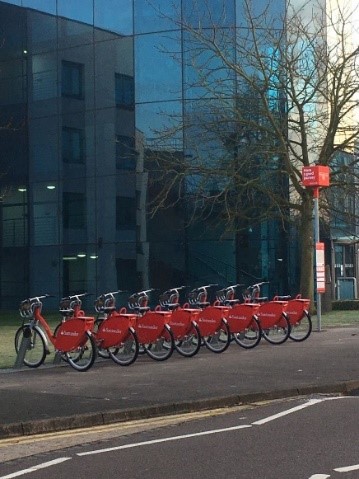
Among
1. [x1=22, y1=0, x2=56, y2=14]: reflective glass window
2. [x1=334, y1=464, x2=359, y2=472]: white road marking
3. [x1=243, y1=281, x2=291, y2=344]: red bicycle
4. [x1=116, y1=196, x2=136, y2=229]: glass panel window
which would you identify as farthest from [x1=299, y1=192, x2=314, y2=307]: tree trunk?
[x1=334, y1=464, x2=359, y2=472]: white road marking

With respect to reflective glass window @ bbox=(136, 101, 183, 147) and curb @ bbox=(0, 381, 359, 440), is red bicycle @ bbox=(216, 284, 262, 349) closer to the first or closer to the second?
curb @ bbox=(0, 381, 359, 440)

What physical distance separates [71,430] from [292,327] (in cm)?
908

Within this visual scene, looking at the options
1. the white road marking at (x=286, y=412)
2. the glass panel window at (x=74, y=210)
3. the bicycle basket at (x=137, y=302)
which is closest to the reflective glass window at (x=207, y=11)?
the glass panel window at (x=74, y=210)

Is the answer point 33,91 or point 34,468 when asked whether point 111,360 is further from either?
point 33,91

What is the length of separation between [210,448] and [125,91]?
24.4 m

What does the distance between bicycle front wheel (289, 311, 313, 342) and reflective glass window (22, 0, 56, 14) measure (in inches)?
766

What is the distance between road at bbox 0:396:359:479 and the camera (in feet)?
22.2

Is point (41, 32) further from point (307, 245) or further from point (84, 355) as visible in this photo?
point (84, 355)

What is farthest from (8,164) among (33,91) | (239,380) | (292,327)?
(239,380)

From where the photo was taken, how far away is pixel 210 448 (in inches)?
302

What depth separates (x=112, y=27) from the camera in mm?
31281

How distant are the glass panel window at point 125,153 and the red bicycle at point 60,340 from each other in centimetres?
1657

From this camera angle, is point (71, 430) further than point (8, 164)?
No

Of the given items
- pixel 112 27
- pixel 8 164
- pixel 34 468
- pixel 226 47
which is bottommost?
pixel 34 468
